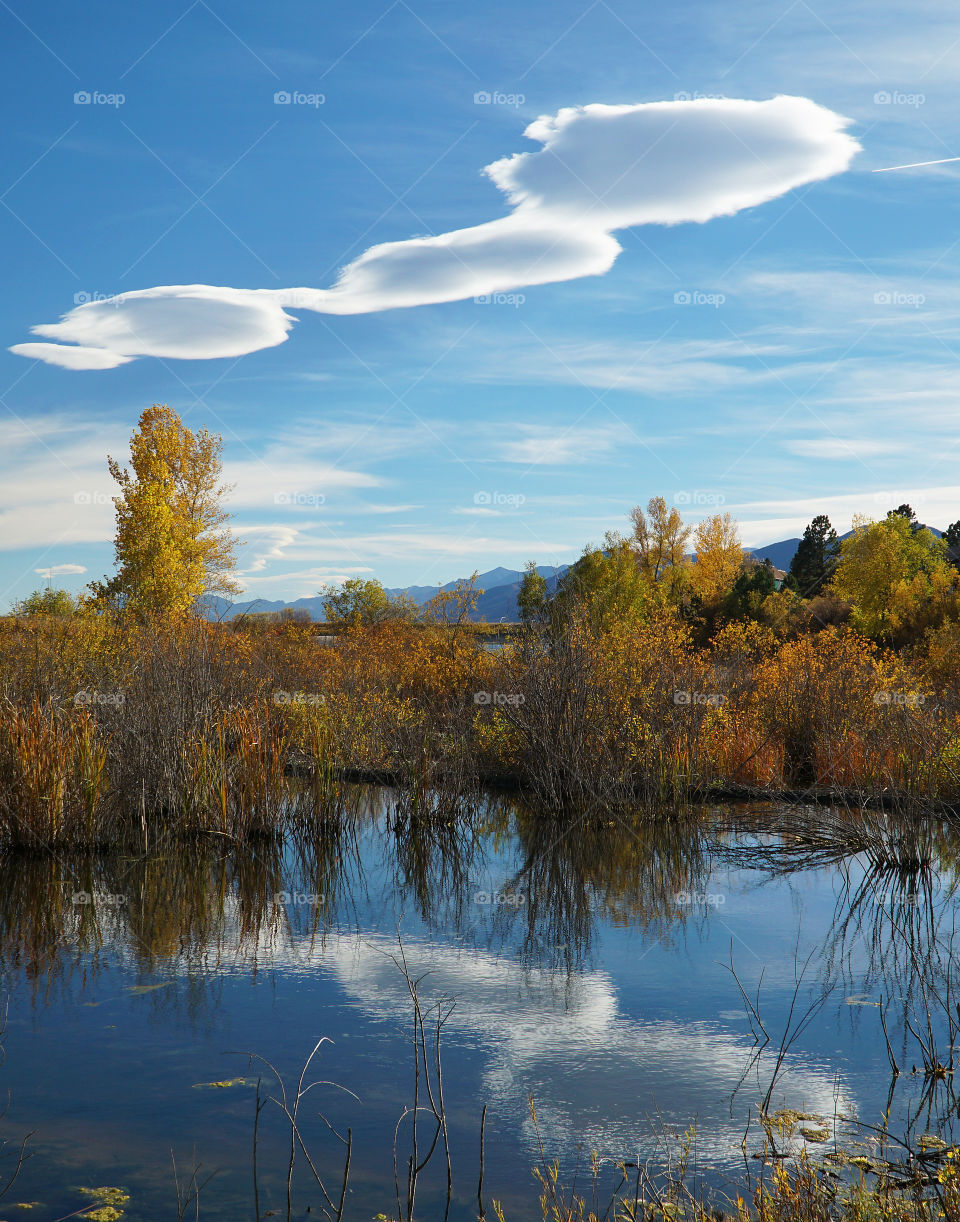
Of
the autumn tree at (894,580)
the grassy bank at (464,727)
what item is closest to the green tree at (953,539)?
the autumn tree at (894,580)

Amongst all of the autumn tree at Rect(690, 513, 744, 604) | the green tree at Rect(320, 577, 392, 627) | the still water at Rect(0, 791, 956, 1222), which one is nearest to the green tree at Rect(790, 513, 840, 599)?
the autumn tree at Rect(690, 513, 744, 604)

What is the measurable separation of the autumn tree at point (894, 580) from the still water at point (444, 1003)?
22343mm

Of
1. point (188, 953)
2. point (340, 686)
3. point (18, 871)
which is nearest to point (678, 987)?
point (188, 953)

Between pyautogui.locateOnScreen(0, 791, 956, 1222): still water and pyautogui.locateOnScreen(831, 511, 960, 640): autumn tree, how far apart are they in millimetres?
22343

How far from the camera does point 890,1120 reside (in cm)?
433

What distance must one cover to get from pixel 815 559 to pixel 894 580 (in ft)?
54.8

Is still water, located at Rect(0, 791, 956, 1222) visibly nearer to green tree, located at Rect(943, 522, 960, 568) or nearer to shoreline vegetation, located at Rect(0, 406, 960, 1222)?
shoreline vegetation, located at Rect(0, 406, 960, 1222)

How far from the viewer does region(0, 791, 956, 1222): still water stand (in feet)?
13.8

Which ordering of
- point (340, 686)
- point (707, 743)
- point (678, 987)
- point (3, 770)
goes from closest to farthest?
point (678, 987), point (3, 770), point (707, 743), point (340, 686)

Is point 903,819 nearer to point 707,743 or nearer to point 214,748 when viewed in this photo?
point 707,743

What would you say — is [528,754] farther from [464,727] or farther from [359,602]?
[359,602]

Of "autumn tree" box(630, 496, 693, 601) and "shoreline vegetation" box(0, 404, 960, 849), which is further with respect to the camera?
"autumn tree" box(630, 496, 693, 601)

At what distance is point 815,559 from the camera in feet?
183

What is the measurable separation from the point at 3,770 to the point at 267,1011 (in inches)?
185
